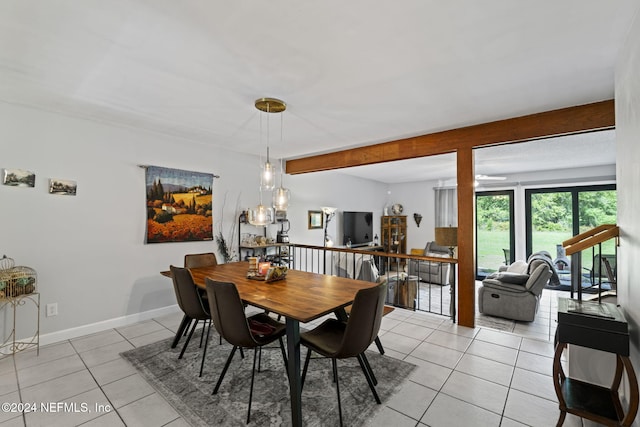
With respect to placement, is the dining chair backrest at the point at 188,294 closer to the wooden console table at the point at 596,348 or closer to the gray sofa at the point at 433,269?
the wooden console table at the point at 596,348

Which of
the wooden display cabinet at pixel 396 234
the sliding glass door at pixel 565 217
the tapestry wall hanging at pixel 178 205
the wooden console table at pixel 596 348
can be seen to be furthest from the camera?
the wooden display cabinet at pixel 396 234

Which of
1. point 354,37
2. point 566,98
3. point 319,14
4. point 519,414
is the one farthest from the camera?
point 566,98

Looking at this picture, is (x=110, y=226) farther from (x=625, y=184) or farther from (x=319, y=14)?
(x=625, y=184)

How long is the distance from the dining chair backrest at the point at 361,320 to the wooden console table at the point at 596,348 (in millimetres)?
1051

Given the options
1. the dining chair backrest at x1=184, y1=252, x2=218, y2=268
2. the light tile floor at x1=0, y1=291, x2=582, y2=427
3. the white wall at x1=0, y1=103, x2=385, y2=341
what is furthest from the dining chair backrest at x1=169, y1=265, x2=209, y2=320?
the white wall at x1=0, y1=103, x2=385, y2=341

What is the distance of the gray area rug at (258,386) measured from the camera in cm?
189

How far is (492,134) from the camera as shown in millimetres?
3197

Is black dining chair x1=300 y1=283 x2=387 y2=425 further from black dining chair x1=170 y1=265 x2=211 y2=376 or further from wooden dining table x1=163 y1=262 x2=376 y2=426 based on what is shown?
black dining chair x1=170 y1=265 x2=211 y2=376

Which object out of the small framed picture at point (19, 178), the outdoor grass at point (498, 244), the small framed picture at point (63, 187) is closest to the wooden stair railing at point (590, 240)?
the small framed picture at point (63, 187)

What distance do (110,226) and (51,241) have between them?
0.53 meters

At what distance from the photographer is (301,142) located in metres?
4.13

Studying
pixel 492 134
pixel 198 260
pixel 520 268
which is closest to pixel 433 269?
pixel 520 268

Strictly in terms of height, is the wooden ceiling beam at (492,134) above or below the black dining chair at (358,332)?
above

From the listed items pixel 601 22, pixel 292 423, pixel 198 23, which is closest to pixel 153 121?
pixel 198 23
